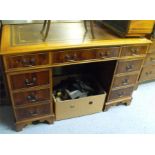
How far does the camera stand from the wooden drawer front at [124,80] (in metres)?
1.69

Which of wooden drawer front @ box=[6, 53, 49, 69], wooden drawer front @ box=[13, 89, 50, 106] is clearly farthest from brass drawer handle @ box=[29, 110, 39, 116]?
wooden drawer front @ box=[6, 53, 49, 69]

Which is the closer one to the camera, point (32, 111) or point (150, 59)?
point (32, 111)

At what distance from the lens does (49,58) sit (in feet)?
4.25

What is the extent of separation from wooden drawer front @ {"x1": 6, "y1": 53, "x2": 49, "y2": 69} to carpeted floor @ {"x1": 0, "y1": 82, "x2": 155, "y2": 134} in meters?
0.65

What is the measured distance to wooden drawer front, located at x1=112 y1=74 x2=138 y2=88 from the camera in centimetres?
169

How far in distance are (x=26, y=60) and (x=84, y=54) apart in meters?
0.42

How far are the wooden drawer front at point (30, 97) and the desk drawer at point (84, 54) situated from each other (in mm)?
297

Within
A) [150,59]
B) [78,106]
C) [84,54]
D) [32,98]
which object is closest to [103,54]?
[84,54]

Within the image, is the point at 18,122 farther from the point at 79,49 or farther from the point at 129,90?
the point at 129,90

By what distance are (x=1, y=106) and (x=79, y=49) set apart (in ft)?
3.27

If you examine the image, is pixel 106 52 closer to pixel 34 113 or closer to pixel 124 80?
pixel 124 80

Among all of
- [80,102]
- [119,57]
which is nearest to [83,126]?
[80,102]

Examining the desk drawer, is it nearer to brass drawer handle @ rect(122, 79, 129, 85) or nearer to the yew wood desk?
the yew wood desk

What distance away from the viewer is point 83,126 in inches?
66.2
